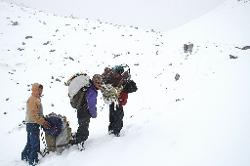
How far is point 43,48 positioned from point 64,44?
1.94 metres

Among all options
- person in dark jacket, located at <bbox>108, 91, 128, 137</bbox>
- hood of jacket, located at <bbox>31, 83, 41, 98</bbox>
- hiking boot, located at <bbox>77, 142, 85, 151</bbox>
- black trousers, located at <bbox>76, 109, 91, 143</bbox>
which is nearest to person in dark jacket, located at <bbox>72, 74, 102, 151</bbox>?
black trousers, located at <bbox>76, 109, 91, 143</bbox>

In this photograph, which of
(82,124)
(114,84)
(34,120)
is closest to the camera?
(34,120)

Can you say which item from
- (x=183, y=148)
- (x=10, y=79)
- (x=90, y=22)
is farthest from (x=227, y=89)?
(x=90, y=22)

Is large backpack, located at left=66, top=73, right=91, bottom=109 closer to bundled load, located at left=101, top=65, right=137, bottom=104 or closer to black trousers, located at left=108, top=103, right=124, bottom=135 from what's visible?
bundled load, located at left=101, top=65, right=137, bottom=104

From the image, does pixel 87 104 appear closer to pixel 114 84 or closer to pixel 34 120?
pixel 114 84

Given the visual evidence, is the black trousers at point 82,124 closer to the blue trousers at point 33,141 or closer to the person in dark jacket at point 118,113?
the person in dark jacket at point 118,113

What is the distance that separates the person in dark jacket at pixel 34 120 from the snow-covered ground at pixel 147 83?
421 millimetres

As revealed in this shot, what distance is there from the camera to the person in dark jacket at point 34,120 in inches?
342

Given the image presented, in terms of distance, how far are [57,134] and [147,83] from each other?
940cm

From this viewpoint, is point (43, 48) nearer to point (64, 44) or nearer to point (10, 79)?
point (64, 44)

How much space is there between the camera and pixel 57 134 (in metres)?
9.14

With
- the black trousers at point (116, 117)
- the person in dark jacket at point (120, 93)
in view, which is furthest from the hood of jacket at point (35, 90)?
the black trousers at point (116, 117)

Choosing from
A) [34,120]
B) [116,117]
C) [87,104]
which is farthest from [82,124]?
[34,120]

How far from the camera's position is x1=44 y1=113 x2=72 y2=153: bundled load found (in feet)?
29.8
